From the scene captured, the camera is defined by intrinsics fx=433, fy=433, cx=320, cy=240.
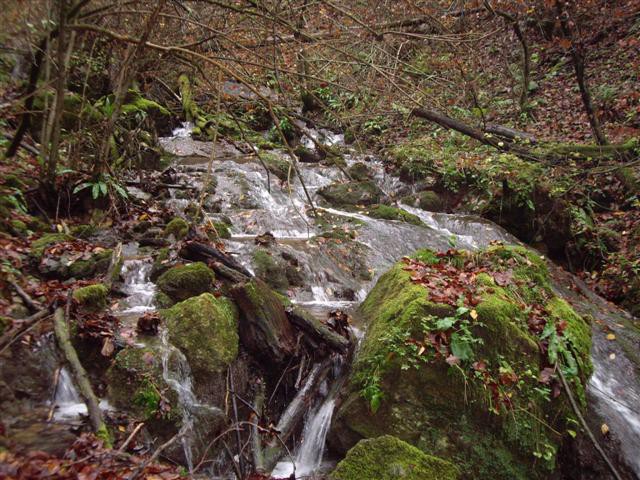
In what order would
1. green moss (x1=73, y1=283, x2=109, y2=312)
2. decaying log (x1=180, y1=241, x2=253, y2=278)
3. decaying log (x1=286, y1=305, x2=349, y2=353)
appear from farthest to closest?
decaying log (x1=180, y1=241, x2=253, y2=278) → decaying log (x1=286, y1=305, x2=349, y2=353) → green moss (x1=73, y1=283, x2=109, y2=312)

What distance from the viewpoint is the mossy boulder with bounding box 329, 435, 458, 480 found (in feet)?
10.4

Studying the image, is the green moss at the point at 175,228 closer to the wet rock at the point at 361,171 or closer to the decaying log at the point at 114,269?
the decaying log at the point at 114,269

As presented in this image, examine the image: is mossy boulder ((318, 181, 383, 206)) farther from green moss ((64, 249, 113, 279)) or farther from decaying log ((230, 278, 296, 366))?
decaying log ((230, 278, 296, 366))

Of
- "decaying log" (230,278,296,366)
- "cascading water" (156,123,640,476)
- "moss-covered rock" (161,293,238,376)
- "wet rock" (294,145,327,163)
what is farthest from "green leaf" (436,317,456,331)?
"wet rock" (294,145,327,163)

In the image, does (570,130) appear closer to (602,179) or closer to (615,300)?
(602,179)

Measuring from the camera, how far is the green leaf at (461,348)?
4.07 m

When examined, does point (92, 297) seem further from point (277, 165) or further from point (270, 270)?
point (277, 165)

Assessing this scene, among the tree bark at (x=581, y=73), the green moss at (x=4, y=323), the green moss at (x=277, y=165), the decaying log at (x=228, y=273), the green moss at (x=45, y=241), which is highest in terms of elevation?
the tree bark at (x=581, y=73)

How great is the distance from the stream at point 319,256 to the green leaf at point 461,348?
4.13 feet

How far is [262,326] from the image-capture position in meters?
4.57

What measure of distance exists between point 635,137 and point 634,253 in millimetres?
2774

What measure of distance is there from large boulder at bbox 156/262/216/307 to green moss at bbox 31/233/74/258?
4.99 ft

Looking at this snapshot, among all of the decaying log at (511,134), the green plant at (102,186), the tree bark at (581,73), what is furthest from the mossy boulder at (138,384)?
the tree bark at (581,73)

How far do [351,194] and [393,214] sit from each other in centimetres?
146
